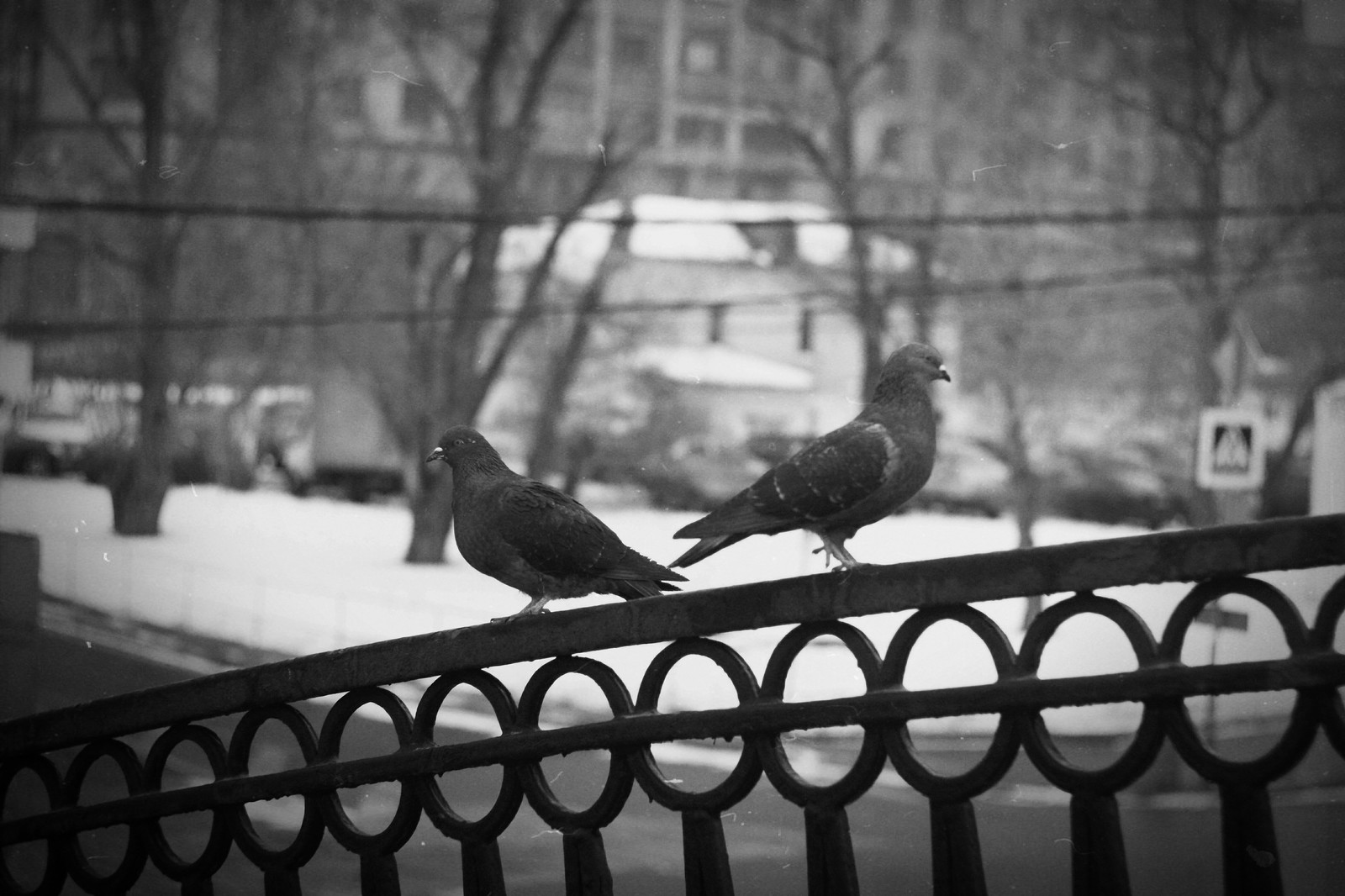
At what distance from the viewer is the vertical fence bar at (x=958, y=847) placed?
4.66 feet

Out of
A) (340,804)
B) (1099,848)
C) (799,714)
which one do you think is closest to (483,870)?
(340,804)

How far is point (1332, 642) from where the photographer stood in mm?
1211

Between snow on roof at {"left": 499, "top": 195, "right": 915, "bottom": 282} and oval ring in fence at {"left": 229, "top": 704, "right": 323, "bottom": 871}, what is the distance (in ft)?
7.71

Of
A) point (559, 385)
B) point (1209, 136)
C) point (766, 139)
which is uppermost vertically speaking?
point (1209, 136)

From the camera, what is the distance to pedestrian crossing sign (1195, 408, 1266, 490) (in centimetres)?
405

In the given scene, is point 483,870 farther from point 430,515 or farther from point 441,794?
point 430,515

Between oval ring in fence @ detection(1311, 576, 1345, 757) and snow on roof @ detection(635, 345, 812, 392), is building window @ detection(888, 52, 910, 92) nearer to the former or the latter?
snow on roof @ detection(635, 345, 812, 392)

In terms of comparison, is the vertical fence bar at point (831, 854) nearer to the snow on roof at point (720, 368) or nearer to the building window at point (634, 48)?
the snow on roof at point (720, 368)

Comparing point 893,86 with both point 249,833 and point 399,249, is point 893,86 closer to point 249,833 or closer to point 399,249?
point 399,249

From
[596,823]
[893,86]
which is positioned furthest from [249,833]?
[893,86]

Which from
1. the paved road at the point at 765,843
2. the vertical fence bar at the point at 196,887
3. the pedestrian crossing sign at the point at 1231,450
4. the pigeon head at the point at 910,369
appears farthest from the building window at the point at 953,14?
the vertical fence bar at the point at 196,887

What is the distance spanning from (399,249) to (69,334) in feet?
3.55

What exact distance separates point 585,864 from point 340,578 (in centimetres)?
220

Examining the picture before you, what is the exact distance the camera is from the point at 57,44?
3.53m
